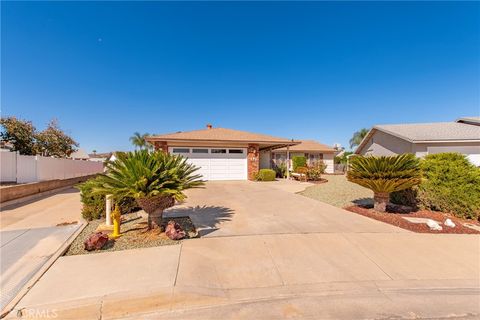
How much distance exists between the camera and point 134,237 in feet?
16.6

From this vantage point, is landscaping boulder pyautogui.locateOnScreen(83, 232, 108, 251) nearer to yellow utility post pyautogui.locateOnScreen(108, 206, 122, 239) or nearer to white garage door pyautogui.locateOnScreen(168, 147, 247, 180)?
yellow utility post pyautogui.locateOnScreen(108, 206, 122, 239)

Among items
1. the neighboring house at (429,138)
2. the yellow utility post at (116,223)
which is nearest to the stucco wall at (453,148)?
the neighboring house at (429,138)

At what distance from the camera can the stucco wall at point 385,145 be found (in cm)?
1592

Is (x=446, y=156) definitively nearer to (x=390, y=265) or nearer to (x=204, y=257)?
(x=390, y=265)

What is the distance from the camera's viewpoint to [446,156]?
24.4 ft

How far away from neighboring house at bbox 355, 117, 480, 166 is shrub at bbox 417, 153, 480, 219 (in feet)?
22.8

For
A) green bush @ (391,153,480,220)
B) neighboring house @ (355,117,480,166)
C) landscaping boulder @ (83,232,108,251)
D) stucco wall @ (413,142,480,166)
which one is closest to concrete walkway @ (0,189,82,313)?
landscaping boulder @ (83,232,108,251)

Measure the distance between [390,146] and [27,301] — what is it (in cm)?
2053

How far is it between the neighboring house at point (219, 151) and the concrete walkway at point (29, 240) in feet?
→ 25.1

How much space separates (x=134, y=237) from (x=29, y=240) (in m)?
2.48

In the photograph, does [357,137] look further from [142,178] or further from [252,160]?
[142,178]

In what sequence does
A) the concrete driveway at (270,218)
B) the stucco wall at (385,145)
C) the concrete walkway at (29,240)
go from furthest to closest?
the stucco wall at (385,145) < the concrete driveway at (270,218) < the concrete walkway at (29,240)

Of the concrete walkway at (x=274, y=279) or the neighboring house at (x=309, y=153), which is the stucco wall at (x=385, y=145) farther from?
the concrete walkway at (x=274, y=279)

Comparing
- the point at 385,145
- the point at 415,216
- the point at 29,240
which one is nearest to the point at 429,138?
the point at 385,145
